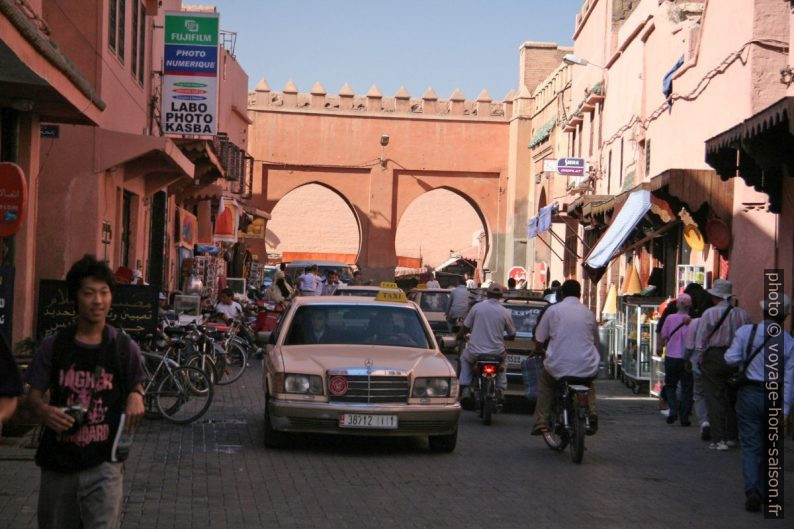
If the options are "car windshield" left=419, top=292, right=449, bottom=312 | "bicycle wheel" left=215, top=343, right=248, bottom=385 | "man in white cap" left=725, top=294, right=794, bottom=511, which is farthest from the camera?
"car windshield" left=419, top=292, right=449, bottom=312

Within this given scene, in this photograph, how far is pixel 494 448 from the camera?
1205 centimetres

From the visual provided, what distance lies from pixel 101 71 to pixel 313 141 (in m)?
32.3

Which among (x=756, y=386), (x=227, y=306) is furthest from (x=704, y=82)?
(x=756, y=386)

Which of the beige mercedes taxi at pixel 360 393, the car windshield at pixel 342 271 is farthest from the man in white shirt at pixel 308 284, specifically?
the beige mercedes taxi at pixel 360 393

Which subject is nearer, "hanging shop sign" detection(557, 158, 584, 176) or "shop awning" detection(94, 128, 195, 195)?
"shop awning" detection(94, 128, 195, 195)

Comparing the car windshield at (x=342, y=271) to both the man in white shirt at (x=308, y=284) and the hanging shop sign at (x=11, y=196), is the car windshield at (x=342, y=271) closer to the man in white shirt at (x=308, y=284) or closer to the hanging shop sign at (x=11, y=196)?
the man in white shirt at (x=308, y=284)

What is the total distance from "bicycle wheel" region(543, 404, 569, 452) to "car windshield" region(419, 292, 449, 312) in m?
14.8

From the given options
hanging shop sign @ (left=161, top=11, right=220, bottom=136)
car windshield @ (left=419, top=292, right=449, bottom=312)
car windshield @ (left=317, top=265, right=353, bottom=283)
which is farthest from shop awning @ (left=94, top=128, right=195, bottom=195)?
car windshield @ (left=317, top=265, right=353, bottom=283)

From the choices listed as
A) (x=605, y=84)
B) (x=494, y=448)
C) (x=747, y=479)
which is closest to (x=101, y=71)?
(x=494, y=448)

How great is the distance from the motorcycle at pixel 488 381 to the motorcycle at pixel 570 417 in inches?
88.7

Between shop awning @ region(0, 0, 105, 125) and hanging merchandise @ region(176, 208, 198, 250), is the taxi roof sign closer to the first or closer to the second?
shop awning @ region(0, 0, 105, 125)

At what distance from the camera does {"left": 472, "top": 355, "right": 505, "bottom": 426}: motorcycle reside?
14.2 m

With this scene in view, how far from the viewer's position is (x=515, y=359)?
1623cm

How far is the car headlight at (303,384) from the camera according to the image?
11.0 m
